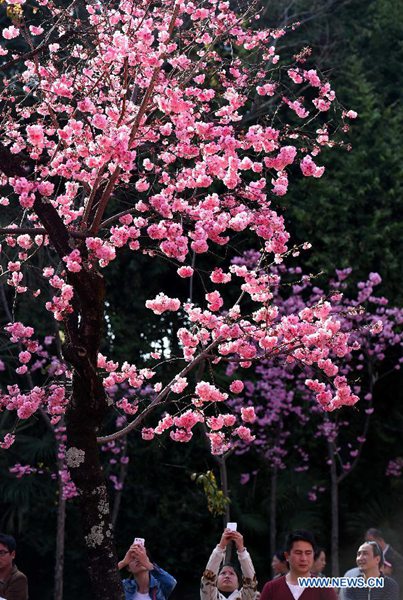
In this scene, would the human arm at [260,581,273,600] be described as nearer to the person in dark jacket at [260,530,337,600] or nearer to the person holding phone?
the person in dark jacket at [260,530,337,600]

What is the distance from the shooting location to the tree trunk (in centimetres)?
561

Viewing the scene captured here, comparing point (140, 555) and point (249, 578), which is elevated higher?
point (140, 555)

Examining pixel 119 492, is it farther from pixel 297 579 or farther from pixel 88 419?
pixel 297 579

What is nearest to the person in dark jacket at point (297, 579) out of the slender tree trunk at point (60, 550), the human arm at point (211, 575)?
the human arm at point (211, 575)

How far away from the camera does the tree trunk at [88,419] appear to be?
18.4 feet

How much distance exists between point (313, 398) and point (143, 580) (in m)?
7.66

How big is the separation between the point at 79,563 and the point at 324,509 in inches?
133

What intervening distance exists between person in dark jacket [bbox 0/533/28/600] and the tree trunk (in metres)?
0.51

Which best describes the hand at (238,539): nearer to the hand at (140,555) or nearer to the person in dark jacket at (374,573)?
the hand at (140,555)

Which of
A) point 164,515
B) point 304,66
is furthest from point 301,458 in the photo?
point 304,66

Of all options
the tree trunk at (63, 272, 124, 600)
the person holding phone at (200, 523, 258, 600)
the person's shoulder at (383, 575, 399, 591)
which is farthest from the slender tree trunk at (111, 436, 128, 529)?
the person holding phone at (200, 523, 258, 600)

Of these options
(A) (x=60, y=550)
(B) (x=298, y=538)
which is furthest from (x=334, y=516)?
(B) (x=298, y=538)

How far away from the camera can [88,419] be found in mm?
5723

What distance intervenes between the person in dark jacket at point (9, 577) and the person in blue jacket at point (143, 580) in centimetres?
57
